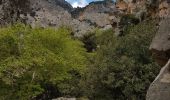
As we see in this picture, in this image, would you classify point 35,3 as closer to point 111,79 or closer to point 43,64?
point 43,64

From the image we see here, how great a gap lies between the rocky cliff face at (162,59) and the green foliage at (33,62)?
2994cm

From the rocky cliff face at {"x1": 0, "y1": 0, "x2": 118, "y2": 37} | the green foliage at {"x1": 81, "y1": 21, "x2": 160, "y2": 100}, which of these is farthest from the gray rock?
the rocky cliff face at {"x1": 0, "y1": 0, "x2": 118, "y2": 37}

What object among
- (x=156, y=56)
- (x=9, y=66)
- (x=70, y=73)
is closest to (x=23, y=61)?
(x=9, y=66)

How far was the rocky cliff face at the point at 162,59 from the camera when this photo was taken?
1424 cm

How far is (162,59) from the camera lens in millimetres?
16203

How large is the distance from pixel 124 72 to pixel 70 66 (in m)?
17.2

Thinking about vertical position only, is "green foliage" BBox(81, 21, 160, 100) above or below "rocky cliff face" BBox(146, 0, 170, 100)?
below

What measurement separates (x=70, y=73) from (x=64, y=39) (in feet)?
18.6

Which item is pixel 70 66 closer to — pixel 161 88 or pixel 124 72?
pixel 124 72

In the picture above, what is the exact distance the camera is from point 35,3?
4444 inches

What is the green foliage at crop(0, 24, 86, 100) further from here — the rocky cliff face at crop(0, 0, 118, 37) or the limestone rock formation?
the limestone rock formation

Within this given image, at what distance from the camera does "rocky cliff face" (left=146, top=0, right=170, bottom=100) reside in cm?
1424

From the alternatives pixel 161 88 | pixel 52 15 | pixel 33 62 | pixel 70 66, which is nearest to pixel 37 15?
pixel 52 15

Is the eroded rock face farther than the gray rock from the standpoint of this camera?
Yes
